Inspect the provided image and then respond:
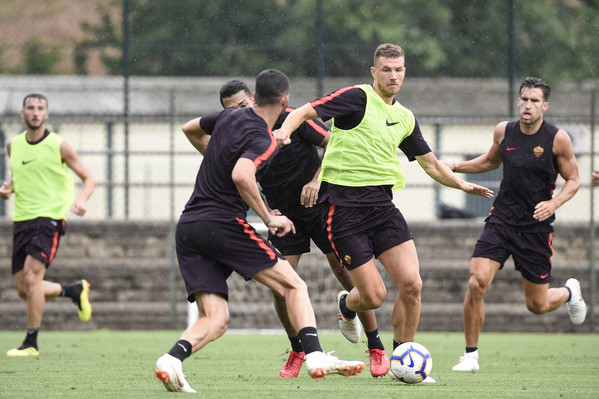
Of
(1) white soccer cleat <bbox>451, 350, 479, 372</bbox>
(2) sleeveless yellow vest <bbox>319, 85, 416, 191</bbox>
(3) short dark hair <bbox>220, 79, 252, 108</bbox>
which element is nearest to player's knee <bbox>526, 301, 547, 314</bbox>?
(1) white soccer cleat <bbox>451, 350, 479, 372</bbox>

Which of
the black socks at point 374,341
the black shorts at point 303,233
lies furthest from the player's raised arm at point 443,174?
the black socks at point 374,341

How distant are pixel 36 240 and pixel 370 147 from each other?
169 inches

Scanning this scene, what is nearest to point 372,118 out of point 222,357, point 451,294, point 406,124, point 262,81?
point 406,124

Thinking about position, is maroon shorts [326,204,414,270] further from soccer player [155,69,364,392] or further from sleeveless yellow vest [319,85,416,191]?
soccer player [155,69,364,392]

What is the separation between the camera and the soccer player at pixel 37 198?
1020 centimetres

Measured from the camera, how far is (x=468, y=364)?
848cm

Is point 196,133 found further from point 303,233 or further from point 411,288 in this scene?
point 411,288

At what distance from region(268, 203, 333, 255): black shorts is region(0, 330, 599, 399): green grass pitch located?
3.29 ft

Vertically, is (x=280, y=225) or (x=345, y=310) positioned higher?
(x=280, y=225)

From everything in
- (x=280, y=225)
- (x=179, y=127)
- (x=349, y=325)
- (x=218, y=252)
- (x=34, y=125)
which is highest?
(x=179, y=127)

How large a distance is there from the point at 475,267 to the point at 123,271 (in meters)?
7.13

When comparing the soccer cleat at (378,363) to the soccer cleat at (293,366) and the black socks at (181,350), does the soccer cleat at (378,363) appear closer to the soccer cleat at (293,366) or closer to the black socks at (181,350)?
the soccer cleat at (293,366)

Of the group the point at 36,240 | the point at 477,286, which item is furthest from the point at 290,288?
the point at 36,240

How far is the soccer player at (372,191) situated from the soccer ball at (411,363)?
0.41 meters
